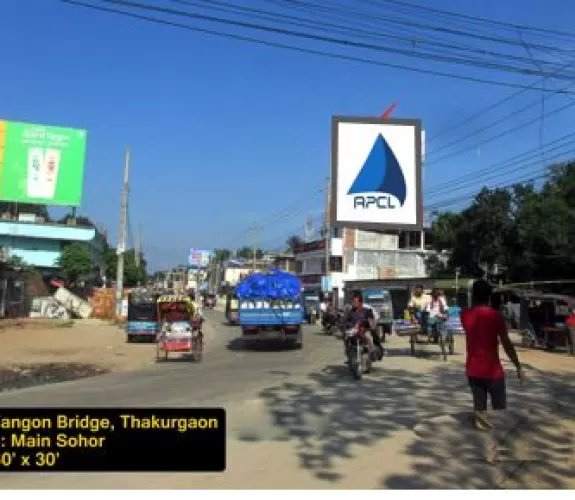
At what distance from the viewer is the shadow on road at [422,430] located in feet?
24.1

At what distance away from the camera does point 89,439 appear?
6781 mm

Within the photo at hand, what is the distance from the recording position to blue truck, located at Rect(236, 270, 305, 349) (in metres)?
25.3

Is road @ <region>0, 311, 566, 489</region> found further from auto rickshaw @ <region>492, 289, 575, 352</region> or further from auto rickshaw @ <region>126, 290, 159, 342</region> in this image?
auto rickshaw @ <region>126, 290, 159, 342</region>

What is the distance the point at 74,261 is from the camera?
56812mm

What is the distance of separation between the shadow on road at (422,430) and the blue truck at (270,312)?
10530 millimetres

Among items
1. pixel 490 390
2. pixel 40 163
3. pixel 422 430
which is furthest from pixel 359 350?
pixel 40 163

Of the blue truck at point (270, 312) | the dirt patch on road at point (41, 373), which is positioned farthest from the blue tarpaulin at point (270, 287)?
the dirt patch on road at point (41, 373)

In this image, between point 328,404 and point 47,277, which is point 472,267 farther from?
point 328,404

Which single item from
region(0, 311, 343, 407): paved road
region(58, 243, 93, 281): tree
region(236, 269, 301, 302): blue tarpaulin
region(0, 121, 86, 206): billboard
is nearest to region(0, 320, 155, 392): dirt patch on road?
region(0, 311, 343, 407): paved road

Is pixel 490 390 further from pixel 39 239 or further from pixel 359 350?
pixel 39 239

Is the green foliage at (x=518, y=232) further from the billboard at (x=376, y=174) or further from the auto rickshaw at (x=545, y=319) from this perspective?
the billboard at (x=376, y=174)

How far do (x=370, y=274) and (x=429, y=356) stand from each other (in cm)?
5025

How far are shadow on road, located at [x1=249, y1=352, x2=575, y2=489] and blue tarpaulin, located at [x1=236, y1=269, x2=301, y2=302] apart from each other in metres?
11.0

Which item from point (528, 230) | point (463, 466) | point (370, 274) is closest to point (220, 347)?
point (463, 466)
